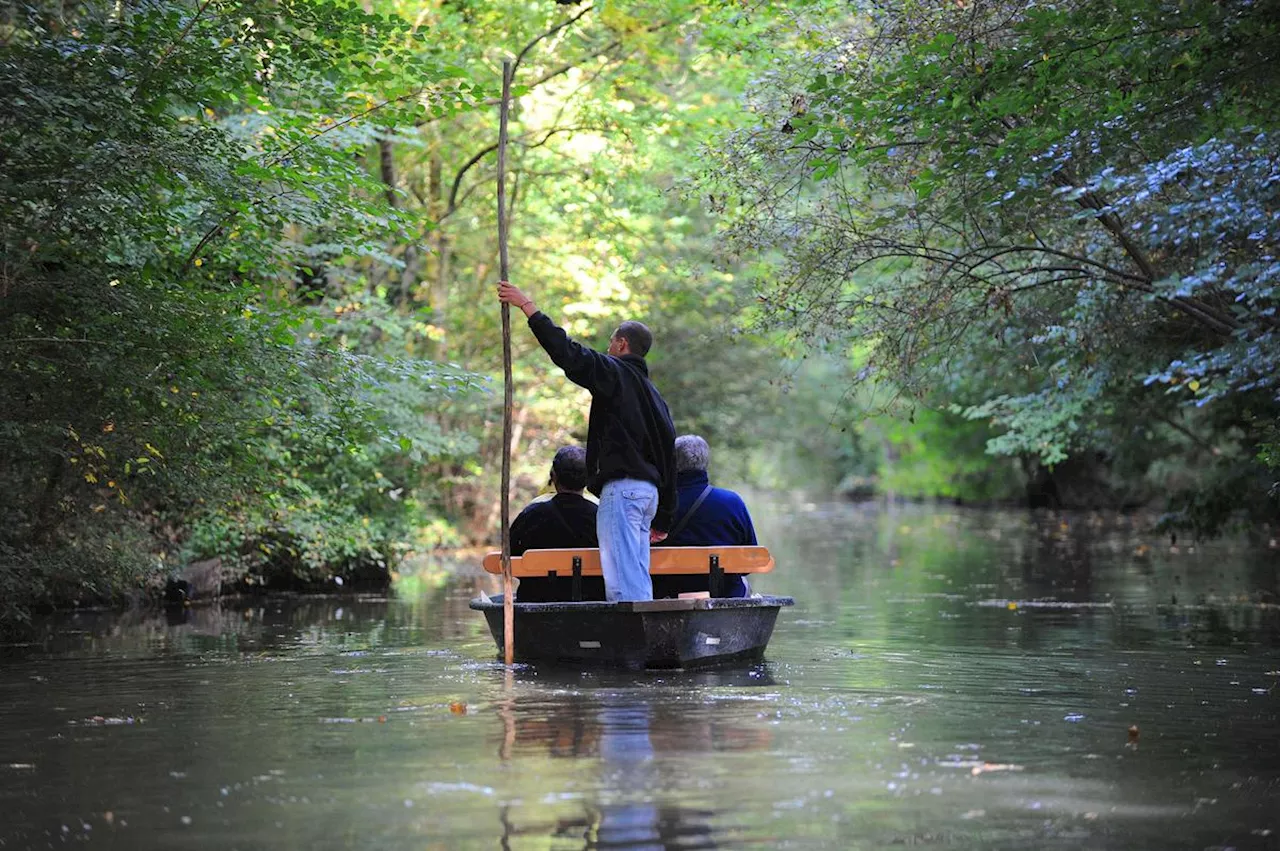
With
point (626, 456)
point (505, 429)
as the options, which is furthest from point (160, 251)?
point (626, 456)

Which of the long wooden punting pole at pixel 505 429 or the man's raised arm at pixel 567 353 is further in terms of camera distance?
the long wooden punting pole at pixel 505 429

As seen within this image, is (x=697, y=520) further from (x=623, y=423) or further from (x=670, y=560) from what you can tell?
(x=623, y=423)

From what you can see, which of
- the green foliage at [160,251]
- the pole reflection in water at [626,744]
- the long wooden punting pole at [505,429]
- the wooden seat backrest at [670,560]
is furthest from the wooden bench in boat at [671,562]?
the green foliage at [160,251]

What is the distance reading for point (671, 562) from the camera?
11.3 m

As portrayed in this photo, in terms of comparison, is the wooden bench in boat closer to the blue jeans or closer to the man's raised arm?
the blue jeans

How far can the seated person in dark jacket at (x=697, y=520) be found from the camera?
38.5ft

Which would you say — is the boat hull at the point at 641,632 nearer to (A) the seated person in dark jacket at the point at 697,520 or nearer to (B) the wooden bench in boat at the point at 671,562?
(B) the wooden bench in boat at the point at 671,562

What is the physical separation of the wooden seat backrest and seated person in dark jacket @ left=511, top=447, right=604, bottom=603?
407 millimetres

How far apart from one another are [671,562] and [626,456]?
1107mm

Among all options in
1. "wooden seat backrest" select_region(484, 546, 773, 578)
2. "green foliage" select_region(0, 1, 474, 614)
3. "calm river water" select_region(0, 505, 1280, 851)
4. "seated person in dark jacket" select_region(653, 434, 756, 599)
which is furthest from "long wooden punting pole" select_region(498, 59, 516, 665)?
"green foliage" select_region(0, 1, 474, 614)

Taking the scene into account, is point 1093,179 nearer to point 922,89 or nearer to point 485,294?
point 922,89

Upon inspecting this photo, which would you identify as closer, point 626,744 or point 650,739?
point 626,744

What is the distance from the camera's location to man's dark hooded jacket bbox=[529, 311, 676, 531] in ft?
33.9

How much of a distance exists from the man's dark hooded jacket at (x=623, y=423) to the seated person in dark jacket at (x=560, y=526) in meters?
1.07
